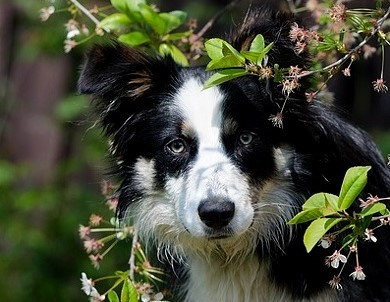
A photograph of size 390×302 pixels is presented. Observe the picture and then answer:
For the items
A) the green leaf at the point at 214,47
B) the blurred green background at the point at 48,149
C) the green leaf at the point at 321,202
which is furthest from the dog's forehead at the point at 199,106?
the blurred green background at the point at 48,149

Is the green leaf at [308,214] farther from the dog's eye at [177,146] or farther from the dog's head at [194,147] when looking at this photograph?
the dog's eye at [177,146]

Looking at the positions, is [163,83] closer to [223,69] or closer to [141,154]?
[141,154]

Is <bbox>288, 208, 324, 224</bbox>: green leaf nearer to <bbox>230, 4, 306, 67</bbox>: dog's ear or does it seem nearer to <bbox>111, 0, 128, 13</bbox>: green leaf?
<bbox>230, 4, 306, 67</bbox>: dog's ear

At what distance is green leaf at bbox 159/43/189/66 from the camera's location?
191 inches

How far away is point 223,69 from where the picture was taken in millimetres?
3812

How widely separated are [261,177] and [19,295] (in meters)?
4.29

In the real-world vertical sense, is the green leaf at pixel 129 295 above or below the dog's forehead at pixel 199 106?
below

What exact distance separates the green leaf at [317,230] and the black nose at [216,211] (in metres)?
0.74

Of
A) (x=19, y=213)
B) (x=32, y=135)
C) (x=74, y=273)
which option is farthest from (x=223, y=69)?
(x=32, y=135)

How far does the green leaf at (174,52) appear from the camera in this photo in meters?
4.85

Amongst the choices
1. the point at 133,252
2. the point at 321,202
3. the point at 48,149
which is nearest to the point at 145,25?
the point at 133,252

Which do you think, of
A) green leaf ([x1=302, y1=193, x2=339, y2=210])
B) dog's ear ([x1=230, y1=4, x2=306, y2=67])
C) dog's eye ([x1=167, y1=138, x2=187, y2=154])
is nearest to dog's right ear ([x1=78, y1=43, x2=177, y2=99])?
dog's eye ([x1=167, y1=138, x2=187, y2=154])

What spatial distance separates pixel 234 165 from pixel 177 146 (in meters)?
0.34

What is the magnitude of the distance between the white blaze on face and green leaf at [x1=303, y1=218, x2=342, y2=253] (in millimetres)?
747
